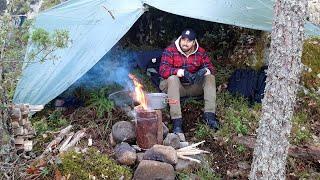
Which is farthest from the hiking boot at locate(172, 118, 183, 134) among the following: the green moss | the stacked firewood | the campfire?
the green moss

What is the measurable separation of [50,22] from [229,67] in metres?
2.71

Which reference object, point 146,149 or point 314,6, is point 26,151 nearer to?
point 146,149

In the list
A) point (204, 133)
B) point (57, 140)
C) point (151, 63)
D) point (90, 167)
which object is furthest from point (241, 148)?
point (151, 63)

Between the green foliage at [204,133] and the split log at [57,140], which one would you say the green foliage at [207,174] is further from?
the split log at [57,140]

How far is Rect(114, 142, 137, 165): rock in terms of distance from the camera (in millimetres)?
4559

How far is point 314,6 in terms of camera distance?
734cm

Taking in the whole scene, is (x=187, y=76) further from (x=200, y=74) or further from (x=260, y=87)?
(x=260, y=87)

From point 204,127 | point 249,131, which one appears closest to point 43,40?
point 204,127

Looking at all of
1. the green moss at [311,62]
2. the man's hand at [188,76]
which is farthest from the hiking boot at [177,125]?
the green moss at [311,62]

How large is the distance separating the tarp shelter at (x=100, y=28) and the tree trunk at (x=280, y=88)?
169 centimetres

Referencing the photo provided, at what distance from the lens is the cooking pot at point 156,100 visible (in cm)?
538

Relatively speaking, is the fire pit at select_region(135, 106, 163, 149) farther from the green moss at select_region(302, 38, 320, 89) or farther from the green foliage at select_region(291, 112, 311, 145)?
the green moss at select_region(302, 38, 320, 89)

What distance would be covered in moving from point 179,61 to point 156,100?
622 mm

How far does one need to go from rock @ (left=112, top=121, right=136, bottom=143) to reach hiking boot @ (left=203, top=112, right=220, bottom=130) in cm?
95
